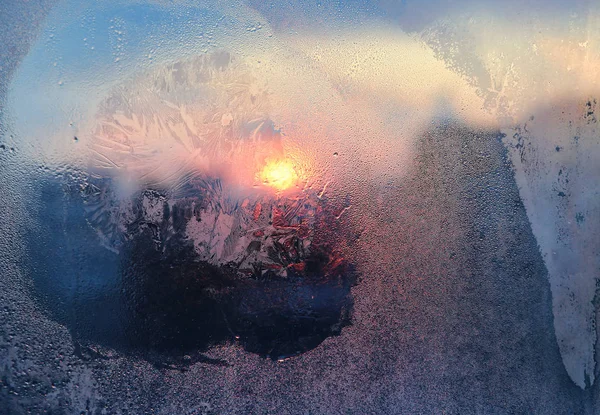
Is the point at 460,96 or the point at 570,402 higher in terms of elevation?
the point at 460,96

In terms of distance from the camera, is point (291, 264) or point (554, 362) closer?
point (291, 264)

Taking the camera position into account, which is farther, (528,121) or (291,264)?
(528,121)

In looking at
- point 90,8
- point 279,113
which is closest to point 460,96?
point 279,113

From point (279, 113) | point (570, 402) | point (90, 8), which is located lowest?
point (570, 402)

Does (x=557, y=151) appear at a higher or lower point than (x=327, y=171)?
higher

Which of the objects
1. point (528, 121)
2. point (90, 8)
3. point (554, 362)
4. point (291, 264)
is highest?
point (90, 8)

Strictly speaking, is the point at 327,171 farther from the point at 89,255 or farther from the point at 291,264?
the point at 89,255

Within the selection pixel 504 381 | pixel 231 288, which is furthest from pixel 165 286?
pixel 504 381

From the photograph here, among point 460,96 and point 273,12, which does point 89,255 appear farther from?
point 460,96
